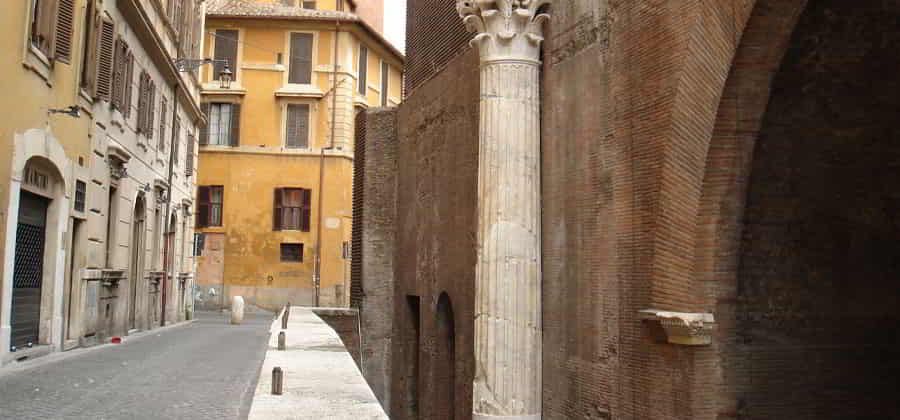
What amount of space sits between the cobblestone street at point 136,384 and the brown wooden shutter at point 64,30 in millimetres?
4352

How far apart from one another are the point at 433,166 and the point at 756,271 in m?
6.57

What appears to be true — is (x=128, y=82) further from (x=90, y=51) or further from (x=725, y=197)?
(x=725, y=197)

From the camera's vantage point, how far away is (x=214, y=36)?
33656 mm

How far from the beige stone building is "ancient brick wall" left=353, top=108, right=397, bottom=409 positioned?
4.63m

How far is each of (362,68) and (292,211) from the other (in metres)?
6.55

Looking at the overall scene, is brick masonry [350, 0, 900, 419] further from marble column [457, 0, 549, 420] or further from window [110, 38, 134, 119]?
window [110, 38, 134, 119]

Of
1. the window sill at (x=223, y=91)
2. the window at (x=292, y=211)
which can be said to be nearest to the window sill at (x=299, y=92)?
the window sill at (x=223, y=91)

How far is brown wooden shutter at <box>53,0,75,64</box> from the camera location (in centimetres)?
1234

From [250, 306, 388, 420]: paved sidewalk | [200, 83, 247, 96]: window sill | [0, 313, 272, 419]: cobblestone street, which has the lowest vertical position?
[0, 313, 272, 419]: cobblestone street

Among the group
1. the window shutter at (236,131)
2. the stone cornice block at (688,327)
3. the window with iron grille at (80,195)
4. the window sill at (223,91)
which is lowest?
the stone cornice block at (688,327)

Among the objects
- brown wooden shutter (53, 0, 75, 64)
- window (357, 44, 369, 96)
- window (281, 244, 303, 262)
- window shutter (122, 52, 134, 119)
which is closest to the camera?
brown wooden shutter (53, 0, 75, 64)

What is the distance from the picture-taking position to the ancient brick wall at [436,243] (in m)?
10.7

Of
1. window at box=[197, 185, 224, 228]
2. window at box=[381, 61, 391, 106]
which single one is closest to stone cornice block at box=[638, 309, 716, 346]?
window at box=[197, 185, 224, 228]

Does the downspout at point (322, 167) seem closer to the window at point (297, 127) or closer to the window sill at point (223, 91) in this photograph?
the window at point (297, 127)
